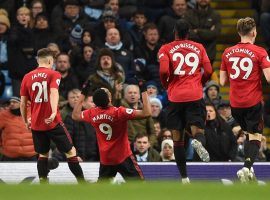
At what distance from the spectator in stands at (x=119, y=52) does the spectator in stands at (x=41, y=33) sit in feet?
3.94

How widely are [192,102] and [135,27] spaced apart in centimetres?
723

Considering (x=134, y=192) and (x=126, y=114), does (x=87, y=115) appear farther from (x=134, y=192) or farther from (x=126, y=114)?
(x=134, y=192)

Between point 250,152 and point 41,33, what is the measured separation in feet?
24.1

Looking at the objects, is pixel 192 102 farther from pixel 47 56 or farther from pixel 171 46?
pixel 47 56

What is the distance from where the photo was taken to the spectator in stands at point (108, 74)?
2103 centimetres

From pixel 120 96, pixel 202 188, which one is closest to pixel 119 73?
pixel 120 96

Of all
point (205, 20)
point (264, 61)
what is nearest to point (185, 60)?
point (264, 61)

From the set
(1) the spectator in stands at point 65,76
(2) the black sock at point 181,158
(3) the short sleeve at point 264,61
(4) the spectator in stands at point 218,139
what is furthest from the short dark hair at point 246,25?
(1) the spectator in stands at point 65,76

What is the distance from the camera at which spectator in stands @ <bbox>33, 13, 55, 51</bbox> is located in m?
23.2

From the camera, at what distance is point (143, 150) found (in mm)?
19922

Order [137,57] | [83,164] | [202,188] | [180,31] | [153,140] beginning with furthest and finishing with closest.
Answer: [137,57], [153,140], [83,164], [180,31], [202,188]

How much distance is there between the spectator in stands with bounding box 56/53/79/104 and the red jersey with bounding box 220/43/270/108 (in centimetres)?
545

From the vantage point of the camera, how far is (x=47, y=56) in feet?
57.8

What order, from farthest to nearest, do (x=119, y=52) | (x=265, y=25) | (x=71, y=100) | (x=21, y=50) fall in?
(x=265, y=25)
(x=21, y=50)
(x=119, y=52)
(x=71, y=100)
